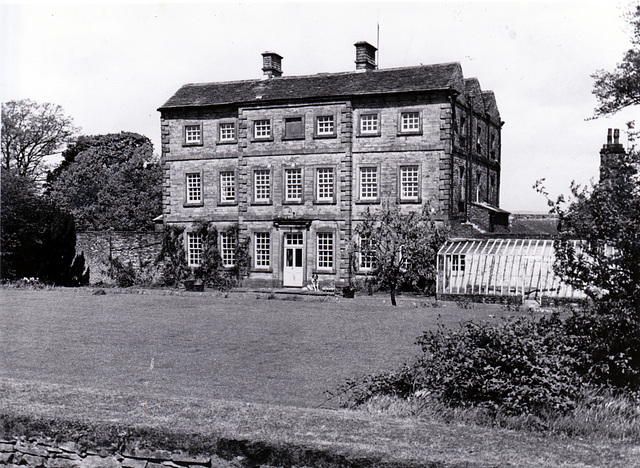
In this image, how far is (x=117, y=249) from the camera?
38000mm

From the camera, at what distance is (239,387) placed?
9469 millimetres

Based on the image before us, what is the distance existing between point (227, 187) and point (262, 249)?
154 inches

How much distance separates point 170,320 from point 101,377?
23.1 ft

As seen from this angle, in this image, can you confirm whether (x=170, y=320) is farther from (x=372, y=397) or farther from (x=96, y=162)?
(x=96, y=162)

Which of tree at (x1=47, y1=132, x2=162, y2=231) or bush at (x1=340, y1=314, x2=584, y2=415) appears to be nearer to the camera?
bush at (x1=340, y1=314, x2=584, y2=415)

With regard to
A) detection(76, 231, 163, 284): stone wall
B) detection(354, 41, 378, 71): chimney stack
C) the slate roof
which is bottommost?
detection(76, 231, 163, 284): stone wall

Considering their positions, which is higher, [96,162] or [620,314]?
[96,162]

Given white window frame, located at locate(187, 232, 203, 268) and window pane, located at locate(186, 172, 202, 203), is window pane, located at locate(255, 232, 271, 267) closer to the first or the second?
white window frame, located at locate(187, 232, 203, 268)

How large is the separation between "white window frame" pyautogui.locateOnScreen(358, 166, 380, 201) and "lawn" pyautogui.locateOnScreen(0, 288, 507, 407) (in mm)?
12696

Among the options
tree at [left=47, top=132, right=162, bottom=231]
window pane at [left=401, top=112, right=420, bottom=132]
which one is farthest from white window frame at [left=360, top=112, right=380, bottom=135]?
tree at [left=47, top=132, right=162, bottom=231]

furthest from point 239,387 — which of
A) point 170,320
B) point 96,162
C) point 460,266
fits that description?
point 96,162

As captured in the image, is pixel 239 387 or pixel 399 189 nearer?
pixel 239 387

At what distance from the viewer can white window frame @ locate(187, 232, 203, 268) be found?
118 feet

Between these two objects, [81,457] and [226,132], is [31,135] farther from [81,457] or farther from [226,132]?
[81,457]
